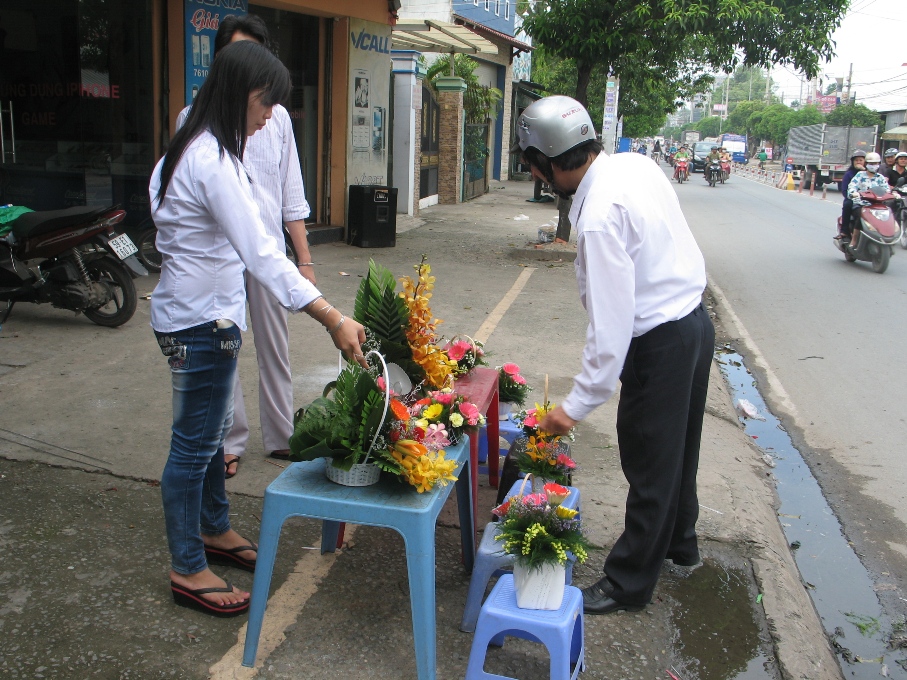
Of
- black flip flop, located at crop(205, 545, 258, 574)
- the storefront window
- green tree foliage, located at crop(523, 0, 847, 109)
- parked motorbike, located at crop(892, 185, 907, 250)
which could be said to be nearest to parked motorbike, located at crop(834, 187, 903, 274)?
parked motorbike, located at crop(892, 185, 907, 250)

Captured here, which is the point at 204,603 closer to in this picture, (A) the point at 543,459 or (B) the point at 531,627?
(B) the point at 531,627

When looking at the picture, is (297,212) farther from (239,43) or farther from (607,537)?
(607,537)

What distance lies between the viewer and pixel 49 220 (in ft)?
20.9

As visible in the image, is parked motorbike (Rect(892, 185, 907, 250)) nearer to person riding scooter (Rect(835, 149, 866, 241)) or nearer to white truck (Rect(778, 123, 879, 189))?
person riding scooter (Rect(835, 149, 866, 241))

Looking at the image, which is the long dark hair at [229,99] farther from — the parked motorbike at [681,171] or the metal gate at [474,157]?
the parked motorbike at [681,171]

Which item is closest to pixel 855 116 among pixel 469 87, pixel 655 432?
pixel 469 87

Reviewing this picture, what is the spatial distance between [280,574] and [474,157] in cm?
1865

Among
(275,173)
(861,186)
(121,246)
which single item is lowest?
(121,246)

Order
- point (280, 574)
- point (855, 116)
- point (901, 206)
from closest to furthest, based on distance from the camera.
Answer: point (280, 574) → point (901, 206) → point (855, 116)

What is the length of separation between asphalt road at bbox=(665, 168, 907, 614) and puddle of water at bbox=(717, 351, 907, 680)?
0.07 m

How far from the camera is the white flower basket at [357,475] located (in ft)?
8.36

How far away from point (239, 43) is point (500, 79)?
2629 centimetres

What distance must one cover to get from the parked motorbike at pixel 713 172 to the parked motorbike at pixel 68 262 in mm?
29564

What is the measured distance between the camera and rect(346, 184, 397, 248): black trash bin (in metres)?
11.4
